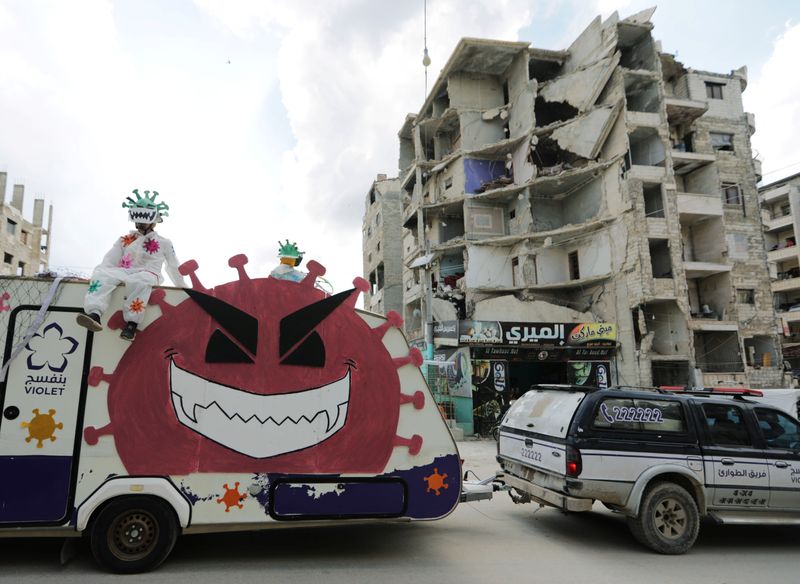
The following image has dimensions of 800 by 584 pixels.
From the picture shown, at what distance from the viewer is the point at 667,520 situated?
583cm

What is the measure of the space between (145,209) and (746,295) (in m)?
33.6

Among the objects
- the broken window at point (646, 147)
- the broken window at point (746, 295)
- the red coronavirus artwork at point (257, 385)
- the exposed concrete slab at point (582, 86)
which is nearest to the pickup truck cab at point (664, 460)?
the red coronavirus artwork at point (257, 385)

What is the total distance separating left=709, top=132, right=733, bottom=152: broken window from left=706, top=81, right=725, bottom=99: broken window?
9.30ft

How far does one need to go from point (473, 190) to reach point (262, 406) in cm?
2961

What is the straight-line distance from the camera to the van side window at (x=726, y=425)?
6.16 metres

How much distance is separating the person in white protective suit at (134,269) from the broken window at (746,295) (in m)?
32.8

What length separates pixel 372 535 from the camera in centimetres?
604

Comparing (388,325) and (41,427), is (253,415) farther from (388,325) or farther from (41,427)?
(41,427)

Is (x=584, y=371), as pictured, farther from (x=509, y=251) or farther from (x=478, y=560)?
(x=478, y=560)

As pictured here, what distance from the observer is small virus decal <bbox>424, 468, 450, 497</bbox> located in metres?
5.20

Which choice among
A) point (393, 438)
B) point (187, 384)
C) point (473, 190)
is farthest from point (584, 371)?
point (187, 384)

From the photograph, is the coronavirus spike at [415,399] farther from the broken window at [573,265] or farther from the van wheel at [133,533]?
the broken window at [573,265]

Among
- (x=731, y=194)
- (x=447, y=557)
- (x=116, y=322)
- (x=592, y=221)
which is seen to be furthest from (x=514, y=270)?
(x=116, y=322)

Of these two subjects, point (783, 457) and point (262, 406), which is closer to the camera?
point (262, 406)
